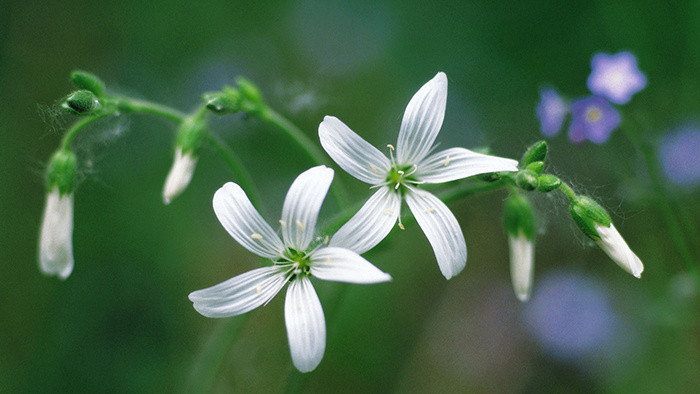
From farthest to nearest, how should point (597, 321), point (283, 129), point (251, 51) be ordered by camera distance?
point (251, 51), point (597, 321), point (283, 129)

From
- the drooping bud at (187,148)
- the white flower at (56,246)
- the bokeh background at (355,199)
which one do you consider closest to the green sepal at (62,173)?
the white flower at (56,246)

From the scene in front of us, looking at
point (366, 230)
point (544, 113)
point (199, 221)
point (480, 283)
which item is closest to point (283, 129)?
point (366, 230)

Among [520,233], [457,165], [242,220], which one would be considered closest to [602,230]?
[520,233]

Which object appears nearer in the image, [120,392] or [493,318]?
[120,392]

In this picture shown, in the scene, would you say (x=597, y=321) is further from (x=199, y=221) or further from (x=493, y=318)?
(x=199, y=221)

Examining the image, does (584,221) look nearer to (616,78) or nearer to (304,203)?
(304,203)

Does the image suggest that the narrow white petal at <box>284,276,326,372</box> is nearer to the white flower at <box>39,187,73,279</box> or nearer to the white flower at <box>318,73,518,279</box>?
the white flower at <box>318,73,518,279</box>
